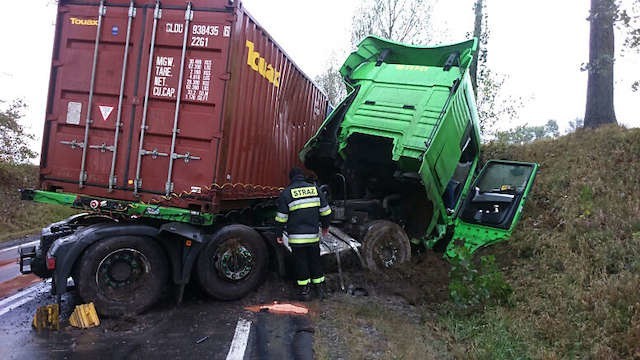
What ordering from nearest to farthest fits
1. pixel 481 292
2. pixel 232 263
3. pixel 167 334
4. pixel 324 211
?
pixel 167 334 < pixel 481 292 < pixel 232 263 < pixel 324 211

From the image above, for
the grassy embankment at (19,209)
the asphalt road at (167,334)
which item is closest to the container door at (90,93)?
the asphalt road at (167,334)

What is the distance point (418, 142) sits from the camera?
228 inches

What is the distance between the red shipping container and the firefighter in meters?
0.79

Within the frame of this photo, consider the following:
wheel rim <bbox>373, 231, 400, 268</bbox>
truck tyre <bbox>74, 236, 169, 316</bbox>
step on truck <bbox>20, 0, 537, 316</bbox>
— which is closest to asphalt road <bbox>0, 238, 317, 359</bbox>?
truck tyre <bbox>74, 236, 169, 316</bbox>

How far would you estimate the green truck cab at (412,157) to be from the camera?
607 cm

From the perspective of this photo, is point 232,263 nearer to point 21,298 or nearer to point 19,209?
point 21,298

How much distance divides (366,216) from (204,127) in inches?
110

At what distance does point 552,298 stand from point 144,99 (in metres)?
4.54

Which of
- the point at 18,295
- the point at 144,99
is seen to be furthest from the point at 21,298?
the point at 144,99

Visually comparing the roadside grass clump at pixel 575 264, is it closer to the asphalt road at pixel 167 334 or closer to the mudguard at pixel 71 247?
the asphalt road at pixel 167 334

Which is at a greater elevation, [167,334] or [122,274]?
[122,274]

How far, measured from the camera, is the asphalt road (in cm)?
362

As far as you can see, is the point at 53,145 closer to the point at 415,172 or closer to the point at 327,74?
the point at 415,172

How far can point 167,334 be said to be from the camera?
160 inches
